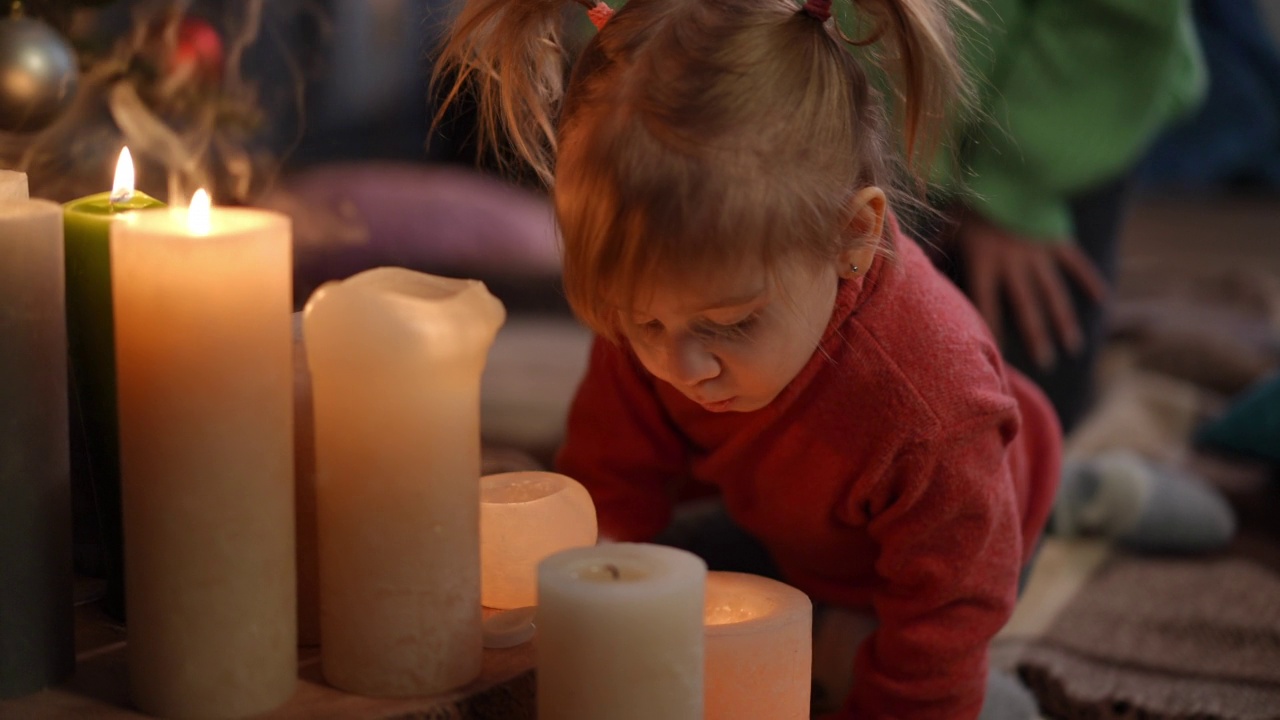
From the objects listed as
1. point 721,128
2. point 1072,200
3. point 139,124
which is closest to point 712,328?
point 721,128

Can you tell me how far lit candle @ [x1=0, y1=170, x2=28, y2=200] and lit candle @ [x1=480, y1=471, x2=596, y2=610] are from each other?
28cm

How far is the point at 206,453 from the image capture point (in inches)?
22.2

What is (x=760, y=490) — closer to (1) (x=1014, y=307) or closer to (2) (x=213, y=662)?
(2) (x=213, y=662)

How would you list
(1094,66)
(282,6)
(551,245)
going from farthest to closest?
(551,245) < (282,6) < (1094,66)

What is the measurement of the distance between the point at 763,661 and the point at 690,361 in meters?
0.17

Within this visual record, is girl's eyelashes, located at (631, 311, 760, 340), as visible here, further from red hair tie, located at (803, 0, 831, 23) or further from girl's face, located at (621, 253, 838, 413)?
red hair tie, located at (803, 0, 831, 23)

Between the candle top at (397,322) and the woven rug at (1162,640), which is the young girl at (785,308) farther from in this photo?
the woven rug at (1162,640)

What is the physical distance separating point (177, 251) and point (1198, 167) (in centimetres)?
302

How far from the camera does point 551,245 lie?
2.08m

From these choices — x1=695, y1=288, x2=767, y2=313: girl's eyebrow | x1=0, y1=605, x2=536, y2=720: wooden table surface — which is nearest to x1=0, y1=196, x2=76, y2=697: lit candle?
x1=0, y1=605, x2=536, y2=720: wooden table surface

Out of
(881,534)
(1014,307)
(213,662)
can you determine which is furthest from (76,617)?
(1014,307)

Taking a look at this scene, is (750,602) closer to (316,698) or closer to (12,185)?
(316,698)

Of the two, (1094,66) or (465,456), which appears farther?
(1094,66)

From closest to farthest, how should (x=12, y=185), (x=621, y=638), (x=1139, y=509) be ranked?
(x=621, y=638) < (x=12, y=185) < (x=1139, y=509)
